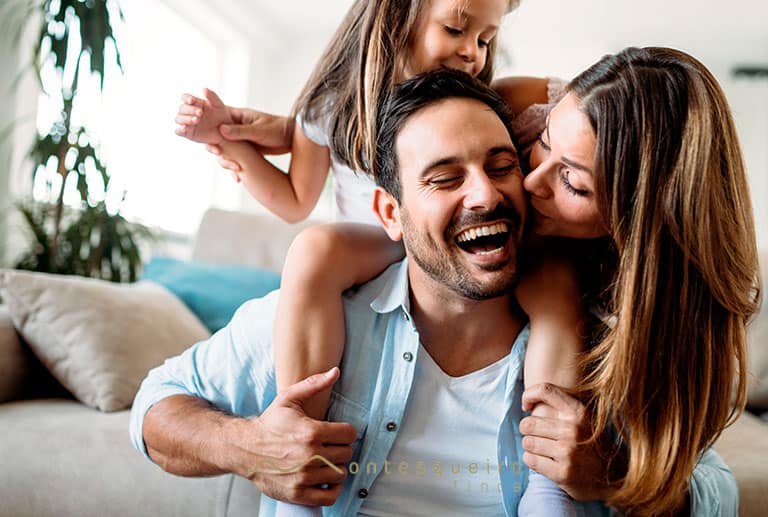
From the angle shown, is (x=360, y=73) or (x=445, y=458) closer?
(x=445, y=458)

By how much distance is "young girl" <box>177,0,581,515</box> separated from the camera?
4.31 ft

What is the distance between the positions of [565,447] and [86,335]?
1413 mm

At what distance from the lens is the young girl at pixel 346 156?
1314 mm

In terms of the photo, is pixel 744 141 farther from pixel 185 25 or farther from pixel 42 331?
pixel 42 331

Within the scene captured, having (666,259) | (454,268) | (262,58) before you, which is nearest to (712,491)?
(666,259)

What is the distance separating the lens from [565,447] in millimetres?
1225

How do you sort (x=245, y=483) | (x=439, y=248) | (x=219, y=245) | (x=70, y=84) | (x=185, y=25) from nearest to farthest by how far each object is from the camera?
1. (x=439, y=248)
2. (x=245, y=483)
3. (x=219, y=245)
4. (x=70, y=84)
5. (x=185, y=25)

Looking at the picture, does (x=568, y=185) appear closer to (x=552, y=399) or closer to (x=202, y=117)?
(x=552, y=399)

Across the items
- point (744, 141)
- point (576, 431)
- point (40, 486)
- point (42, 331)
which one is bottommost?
point (40, 486)

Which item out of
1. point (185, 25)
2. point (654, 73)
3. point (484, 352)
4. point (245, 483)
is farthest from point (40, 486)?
point (185, 25)

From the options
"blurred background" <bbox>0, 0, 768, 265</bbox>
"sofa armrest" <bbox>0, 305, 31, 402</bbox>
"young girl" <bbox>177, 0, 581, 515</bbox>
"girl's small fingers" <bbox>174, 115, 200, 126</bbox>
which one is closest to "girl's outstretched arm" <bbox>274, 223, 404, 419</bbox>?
→ "young girl" <bbox>177, 0, 581, 515</bbox>

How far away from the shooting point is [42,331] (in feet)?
7.13

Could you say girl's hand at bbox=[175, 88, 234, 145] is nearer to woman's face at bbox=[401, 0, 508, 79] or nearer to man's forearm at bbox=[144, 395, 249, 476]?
woman's face at bbox=[401, 0, 508, 79]

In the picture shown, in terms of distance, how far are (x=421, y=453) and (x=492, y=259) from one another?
1.17 ft
